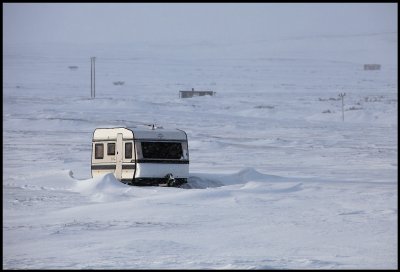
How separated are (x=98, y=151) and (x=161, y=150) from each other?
6.28 ft

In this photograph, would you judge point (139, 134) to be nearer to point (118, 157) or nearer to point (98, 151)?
point (118, 157)

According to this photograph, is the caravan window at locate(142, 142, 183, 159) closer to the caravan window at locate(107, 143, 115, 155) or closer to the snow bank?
the caravan window at locate(107, 143, 115, 155)

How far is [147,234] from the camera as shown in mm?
14391

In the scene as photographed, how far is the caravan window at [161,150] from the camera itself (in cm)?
2306

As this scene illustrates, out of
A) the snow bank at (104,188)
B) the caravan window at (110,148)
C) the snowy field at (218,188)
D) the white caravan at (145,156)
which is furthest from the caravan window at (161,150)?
the snow bank at (104,188)

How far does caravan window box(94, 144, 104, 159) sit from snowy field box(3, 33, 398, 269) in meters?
0.80

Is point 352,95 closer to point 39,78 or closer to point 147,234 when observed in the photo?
point 39,78

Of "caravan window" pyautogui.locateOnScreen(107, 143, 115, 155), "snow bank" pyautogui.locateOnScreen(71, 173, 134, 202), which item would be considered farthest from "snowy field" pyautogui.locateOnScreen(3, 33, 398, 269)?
"caravan window" pyautogui.locateOnScreen(107, 143, 115, 155)

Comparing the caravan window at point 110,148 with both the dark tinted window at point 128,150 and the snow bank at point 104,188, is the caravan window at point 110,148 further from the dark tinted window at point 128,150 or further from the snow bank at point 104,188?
the snow bank at point 104,188

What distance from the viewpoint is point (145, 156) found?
22969 millimetres

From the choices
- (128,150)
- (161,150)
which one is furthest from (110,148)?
(161,150)

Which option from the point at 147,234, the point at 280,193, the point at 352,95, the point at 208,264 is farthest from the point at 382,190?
the point at 352,95

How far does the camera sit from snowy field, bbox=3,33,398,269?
1252cm

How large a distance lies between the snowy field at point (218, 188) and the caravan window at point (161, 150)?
0.90 meters
